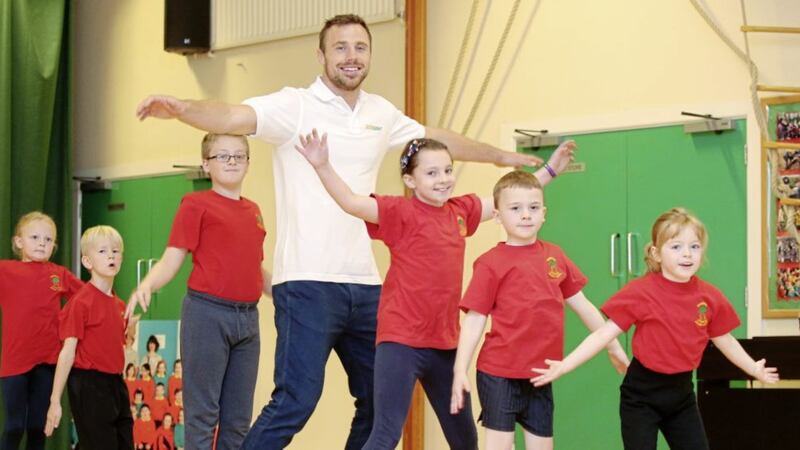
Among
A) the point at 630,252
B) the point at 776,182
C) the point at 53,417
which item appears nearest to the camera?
the point at 53,417

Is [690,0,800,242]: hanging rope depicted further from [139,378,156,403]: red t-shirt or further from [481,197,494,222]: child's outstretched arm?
[139,378,156,403]: red t-shirt

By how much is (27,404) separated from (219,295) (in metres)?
2.13

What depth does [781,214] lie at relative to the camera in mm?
6160

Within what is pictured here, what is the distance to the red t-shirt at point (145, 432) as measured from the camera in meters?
8.62

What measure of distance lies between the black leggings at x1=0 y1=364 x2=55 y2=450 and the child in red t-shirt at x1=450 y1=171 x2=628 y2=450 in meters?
3.18

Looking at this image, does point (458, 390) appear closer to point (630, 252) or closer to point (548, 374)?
point (548, 374)

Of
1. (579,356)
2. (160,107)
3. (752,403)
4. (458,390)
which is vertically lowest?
(752,403)

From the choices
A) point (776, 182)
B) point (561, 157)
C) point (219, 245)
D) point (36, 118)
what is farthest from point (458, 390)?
point (36, 118)

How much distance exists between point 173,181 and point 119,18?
5.64ft

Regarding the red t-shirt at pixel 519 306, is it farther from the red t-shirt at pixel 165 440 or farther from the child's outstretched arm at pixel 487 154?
the red t-shirt at pixel 165 440

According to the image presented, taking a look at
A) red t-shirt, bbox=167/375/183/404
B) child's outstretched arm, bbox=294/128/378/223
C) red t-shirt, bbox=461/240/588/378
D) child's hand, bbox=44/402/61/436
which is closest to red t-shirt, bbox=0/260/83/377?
child's hand, bbox=44/402/61/436

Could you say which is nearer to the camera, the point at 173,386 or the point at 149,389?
the point at 173,386

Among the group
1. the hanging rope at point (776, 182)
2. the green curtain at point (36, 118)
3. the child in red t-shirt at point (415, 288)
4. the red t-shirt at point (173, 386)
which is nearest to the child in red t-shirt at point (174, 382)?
the red t-shirt at point (173, 386)

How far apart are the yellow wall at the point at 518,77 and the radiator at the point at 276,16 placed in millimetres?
89
